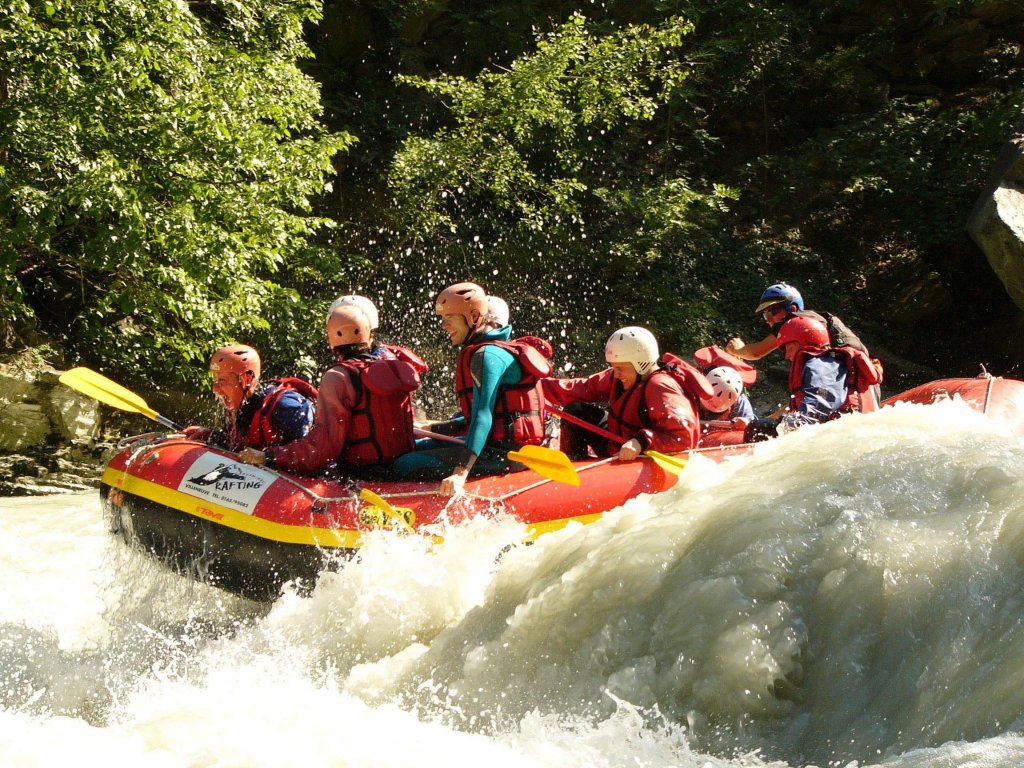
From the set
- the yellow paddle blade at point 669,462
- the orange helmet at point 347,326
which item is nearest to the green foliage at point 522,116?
the orange helmet at point 347,326

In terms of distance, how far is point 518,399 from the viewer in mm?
4852

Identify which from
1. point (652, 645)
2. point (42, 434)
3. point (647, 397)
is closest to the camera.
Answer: point (652, 645)

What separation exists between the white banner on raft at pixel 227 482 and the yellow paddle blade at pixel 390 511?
1.69 feet

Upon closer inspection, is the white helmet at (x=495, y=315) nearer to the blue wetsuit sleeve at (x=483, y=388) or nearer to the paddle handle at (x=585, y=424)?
the blue wetsuit sleeve at (x=483, y=388)

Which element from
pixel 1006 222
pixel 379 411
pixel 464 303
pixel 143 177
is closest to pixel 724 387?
pixel 464 303

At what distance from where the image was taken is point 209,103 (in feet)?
25.0

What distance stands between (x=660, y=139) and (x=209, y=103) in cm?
685

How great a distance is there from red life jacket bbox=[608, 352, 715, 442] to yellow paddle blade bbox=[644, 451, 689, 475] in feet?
1.24

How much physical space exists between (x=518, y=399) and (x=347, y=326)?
86cm

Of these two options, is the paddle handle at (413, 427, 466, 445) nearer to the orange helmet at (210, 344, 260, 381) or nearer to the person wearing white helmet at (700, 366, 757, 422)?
the orange helmet at (210, 344, 260, 381)

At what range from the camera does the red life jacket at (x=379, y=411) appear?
4746 mm

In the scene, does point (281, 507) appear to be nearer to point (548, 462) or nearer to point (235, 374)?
point (235, 374)

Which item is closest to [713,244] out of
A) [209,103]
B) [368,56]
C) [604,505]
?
[368,56]

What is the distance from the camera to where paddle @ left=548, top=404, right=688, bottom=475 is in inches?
182
